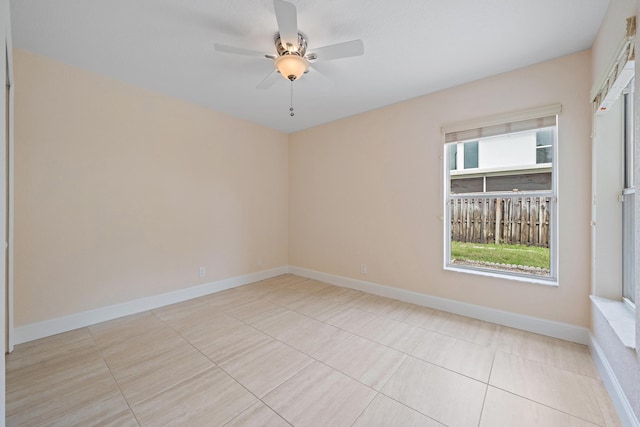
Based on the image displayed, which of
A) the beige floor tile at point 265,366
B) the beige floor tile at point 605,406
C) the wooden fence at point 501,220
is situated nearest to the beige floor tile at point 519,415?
the beige floor tile at point 605,406

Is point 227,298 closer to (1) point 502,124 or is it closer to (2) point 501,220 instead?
(2) point 501,220

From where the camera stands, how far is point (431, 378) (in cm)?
183

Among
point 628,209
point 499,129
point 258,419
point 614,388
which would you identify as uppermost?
point 499,129

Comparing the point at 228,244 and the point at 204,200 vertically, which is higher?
the point at 204,200

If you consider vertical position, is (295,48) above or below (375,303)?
above

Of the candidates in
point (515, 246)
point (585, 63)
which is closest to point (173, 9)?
point (585, 63)

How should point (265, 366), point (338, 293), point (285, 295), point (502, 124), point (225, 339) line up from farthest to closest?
point (338, 293) < point (285, 295) < point (502, 124) < point (225, 339) < point (265, 366)

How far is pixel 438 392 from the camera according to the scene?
1696mm

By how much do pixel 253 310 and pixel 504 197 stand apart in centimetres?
308

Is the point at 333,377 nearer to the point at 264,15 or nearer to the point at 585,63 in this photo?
the point at 264,15

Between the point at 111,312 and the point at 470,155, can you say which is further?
the point at 470,155

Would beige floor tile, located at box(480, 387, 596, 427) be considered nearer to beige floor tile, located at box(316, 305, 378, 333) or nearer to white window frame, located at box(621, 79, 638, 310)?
white window frame, located at box(621, 79, 638, 310)

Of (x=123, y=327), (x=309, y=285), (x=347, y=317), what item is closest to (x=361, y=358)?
(x=347, y=317)

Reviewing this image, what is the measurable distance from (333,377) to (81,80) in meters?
3.65
